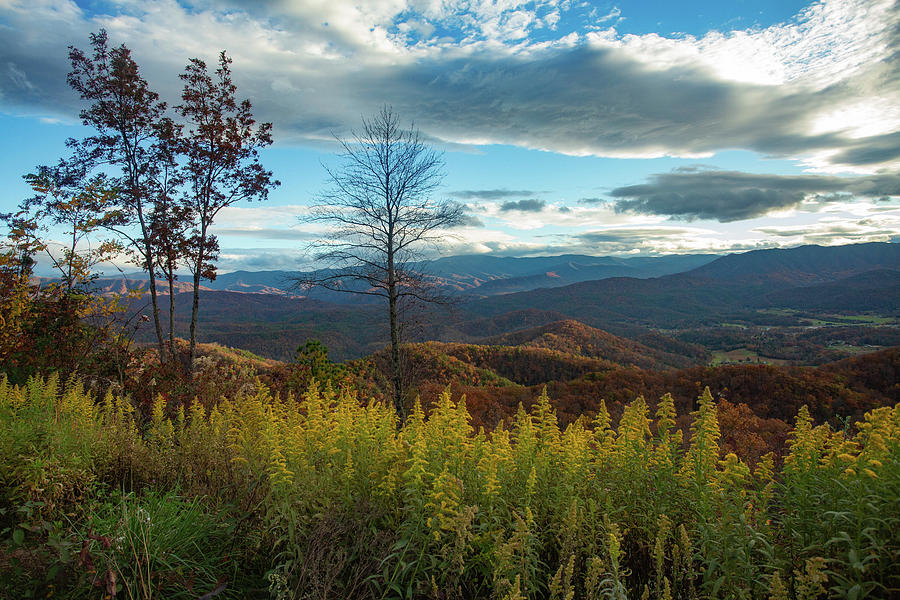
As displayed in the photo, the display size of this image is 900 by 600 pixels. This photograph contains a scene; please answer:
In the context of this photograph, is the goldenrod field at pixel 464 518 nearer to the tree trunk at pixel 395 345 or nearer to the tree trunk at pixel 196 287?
the tree trunk at pixel 395 345

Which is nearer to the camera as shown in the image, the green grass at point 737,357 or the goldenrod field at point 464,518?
the goldenrod field at point 464,518

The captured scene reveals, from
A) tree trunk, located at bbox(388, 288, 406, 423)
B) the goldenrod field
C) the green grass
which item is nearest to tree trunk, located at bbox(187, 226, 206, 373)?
tree trunk, located at bbox(388, 288, 406, 423)

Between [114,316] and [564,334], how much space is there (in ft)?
320

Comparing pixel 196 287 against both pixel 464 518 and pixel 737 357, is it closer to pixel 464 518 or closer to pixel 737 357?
pixel 464 518

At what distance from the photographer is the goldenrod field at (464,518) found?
267 centimetres

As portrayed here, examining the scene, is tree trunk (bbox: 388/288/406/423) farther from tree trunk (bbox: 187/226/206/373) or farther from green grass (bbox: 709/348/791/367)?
green grass (bbox: 709/348/791/367)

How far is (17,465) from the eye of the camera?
4.39 meters

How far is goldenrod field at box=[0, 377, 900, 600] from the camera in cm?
267

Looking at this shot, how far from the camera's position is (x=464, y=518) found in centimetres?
254

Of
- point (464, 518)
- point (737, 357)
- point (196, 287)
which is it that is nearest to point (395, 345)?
point (196, 287)

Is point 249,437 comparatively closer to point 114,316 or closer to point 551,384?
point 114,316

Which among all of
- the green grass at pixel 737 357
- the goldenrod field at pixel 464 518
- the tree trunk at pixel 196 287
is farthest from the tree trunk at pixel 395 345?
the green grass at pixel 737 357

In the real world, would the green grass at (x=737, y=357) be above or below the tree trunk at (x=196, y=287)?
below

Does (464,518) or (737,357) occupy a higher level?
(464,518)
